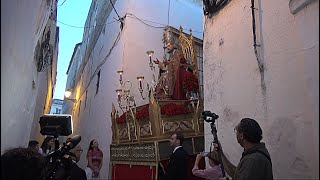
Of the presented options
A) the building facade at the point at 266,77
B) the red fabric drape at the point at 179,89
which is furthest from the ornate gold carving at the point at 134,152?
the building facade at the point at 266,77

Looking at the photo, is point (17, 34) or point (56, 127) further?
point (56, 127)

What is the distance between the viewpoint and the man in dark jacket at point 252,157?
8.70 feet

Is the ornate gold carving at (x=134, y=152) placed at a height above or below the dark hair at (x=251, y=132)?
below

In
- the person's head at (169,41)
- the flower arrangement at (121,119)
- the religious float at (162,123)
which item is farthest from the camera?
the person's head at (169,41)

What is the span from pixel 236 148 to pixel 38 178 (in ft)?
9.34

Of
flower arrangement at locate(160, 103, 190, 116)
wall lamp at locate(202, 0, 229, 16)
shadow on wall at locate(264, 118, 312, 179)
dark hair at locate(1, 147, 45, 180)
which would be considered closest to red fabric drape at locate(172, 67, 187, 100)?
flower arrangement at locate(160, 103, 190, 116)

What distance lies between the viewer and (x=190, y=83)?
27.3 ft

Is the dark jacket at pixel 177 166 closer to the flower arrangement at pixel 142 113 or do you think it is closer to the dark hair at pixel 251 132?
the flower arrangement at pixel 142 113

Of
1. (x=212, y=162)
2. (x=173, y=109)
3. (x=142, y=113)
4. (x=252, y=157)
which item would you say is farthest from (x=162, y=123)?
(x=252, y=157)

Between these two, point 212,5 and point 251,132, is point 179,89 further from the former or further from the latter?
point 251,132

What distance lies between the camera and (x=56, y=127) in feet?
9.53

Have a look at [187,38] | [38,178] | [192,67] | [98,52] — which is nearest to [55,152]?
[38,178]

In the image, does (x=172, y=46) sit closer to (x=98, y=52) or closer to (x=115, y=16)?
(x=115, y=16)

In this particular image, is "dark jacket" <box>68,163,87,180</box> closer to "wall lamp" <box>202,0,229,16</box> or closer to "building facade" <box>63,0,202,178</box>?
"wall lamp" <box>202,0,229,16</box>
